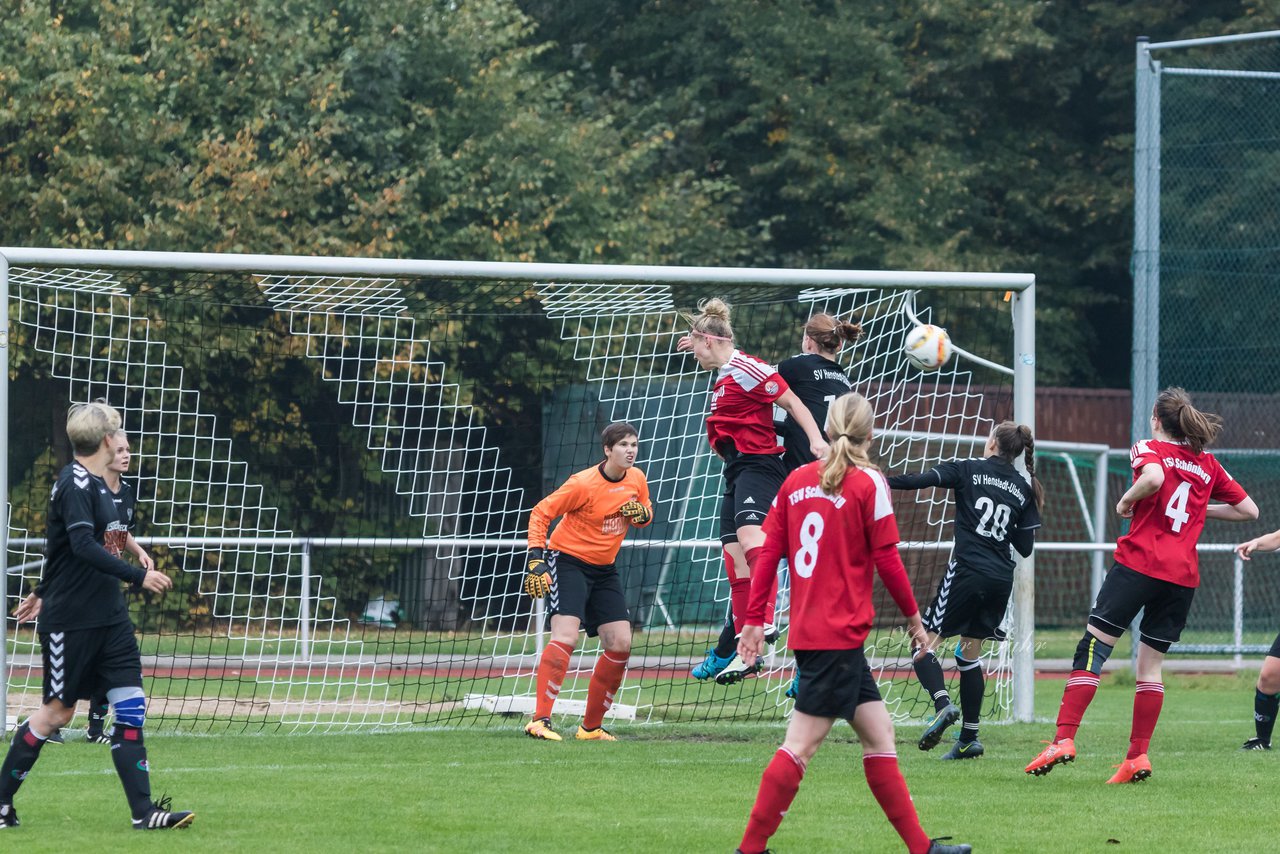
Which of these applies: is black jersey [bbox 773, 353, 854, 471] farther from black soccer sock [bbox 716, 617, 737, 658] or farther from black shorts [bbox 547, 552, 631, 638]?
black shorts [bbox 547, 552, 631, 638]

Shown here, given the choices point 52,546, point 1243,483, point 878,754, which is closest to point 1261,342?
point 1243,483

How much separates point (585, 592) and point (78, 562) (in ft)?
12.9

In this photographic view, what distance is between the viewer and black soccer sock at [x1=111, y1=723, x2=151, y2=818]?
7.04m

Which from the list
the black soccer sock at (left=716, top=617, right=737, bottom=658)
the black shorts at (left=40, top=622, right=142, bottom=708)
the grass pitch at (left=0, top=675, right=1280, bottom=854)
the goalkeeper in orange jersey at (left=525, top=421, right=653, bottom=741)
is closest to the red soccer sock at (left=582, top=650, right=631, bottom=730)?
the goalkeeper in orange jersey at (left=525, top=421, right=653, bottom=741)

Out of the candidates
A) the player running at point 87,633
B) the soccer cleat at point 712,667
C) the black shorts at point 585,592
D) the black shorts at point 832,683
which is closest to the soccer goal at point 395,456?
the black shorts at point 585,592

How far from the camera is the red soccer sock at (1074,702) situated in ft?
28.9

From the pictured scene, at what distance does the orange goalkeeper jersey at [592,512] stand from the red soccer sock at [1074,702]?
9.47ft

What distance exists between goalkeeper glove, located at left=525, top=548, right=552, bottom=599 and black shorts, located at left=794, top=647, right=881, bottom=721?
12.5 feet

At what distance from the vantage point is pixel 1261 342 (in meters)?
16.6

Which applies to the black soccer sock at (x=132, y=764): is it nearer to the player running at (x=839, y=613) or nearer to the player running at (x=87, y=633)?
the player running at (x=87, y=633)

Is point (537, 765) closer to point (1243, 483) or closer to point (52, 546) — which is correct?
point (52, 546)

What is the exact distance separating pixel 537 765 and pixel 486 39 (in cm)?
1675

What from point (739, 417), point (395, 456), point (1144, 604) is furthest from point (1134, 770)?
point (395, 456)

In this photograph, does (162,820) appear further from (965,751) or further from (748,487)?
(965,751)
